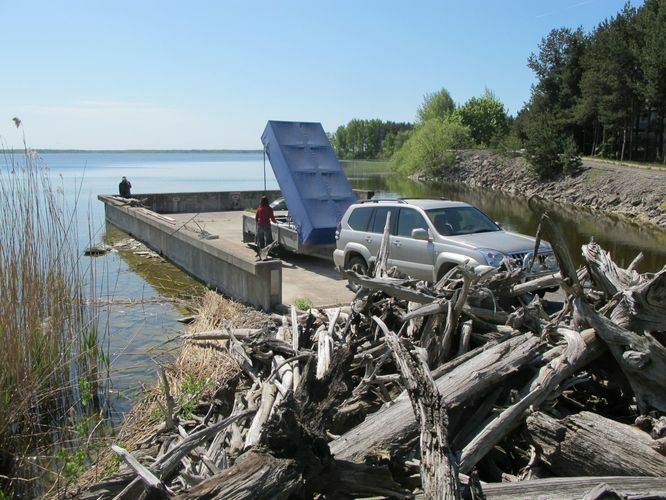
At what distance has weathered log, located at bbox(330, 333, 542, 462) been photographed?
4422 millimetres

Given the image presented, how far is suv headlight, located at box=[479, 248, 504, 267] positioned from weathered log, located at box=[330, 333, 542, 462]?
15.9 ft

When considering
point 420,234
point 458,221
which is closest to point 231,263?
point 420,234

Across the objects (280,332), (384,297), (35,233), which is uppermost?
(35,233)

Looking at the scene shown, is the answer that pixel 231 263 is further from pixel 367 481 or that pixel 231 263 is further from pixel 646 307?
pixel 367 481

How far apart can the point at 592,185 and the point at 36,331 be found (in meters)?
44.3

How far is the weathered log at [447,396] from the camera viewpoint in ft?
14.5

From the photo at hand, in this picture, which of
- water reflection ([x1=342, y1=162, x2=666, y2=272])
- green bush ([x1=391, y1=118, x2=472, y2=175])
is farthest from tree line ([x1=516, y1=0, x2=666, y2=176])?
water reflection ([x1=342, y1=162, x2=666, y2=272])

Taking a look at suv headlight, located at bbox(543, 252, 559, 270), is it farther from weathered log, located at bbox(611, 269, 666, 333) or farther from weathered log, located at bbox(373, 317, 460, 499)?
weathered log, located at bbox(373, 317, 460, 499)

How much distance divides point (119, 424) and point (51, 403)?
2.96ft

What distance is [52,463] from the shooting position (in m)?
6.48

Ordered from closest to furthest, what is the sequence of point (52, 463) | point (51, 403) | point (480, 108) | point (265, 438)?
point (265, 438) < point (52, 463) < point (51, 403) < point (480, 108)

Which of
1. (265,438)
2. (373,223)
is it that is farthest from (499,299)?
(373,223)

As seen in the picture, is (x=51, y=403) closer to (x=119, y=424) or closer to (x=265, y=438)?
(x=119, y=424)

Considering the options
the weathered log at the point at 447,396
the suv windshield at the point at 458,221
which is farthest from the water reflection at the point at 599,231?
the weathered log at the point at 447,396
